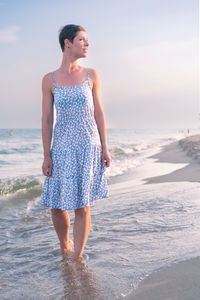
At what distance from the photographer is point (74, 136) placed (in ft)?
8.87

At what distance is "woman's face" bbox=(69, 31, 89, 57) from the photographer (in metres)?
2.72

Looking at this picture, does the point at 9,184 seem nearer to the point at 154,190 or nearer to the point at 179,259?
the point at 154,190

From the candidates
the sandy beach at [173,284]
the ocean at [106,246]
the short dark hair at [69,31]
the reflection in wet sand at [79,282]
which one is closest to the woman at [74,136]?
the short dark hair at [69,31]

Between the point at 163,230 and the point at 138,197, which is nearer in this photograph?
the point at 163,230

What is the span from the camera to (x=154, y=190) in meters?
5.88

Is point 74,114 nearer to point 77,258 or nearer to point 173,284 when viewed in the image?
point 77,258

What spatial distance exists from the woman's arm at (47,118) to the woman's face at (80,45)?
0.32 m

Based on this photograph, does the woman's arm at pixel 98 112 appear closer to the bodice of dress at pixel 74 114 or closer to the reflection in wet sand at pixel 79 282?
the bodice of dress at pixel 74 114

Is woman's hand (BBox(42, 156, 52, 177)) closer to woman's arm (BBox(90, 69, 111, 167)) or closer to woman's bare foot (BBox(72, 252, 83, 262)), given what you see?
woman's arm (BBox(90, 69, 111, 167))

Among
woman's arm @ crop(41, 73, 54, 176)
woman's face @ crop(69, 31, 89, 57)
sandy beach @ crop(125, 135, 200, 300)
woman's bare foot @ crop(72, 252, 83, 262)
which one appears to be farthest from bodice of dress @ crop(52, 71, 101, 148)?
sandy beach @ crop(125, 135, 200, 300)

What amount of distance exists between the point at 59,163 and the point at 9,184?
6411 millimetres

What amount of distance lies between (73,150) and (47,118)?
41cm

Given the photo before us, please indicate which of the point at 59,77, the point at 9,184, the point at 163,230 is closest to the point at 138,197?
the point at 163,230

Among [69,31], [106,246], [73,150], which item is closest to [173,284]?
[106,246]
